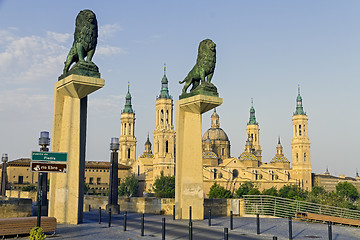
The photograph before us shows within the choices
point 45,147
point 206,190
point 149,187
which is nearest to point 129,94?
point 149,187

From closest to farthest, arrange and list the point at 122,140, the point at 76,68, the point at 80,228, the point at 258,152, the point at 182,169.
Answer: the point at 80,228 → the point at 76,68 → the point at 182,169 → the point at 122,140 → the point at 258,152

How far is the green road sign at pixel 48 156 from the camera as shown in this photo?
1234 cm

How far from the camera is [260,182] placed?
141 meters

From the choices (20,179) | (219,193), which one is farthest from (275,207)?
(20,179)

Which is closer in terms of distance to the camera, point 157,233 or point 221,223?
point 157,233

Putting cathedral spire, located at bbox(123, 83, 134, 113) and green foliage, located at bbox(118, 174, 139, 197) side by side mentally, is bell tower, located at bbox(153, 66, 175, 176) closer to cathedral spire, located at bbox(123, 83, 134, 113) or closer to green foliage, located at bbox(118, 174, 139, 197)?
green foliage, located at bbox(118, 174, 139, 197)

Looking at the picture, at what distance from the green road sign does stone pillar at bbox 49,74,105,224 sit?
5.70m

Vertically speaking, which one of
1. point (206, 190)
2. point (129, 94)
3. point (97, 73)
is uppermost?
point (129, 94)

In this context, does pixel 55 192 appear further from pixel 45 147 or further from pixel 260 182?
pixel 260 182

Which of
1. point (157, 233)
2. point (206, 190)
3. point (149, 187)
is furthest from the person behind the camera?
point (149, 187)

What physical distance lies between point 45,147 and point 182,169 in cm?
810

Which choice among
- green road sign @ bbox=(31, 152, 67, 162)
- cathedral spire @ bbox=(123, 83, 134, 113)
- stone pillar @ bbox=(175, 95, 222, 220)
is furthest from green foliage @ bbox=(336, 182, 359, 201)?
green road sign @ bbox=(31, 152, 67, 162)

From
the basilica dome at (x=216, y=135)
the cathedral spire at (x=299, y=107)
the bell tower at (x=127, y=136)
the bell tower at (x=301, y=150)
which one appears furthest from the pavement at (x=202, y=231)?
the cathedral spire at (x=299, y=107)

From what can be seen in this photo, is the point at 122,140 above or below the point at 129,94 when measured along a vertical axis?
below
